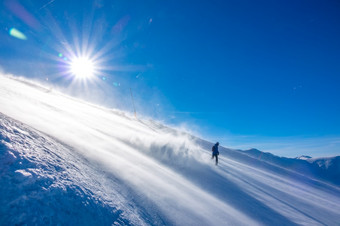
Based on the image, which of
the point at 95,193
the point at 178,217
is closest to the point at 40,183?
the point at 95,193

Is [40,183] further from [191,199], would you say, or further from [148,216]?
[191,199]

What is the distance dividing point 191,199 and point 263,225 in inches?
103

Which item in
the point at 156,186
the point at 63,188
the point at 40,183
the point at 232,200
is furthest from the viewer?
the point at 232,200

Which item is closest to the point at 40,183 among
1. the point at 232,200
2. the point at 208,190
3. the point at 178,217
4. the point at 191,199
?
the point at 178,217

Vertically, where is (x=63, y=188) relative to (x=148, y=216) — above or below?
above

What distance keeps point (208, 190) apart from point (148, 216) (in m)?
4.22

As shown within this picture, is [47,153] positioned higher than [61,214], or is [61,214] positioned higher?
[47,153]

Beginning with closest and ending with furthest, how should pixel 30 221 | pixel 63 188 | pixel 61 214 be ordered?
pixel 30 221
pixel 61 214
pixel 63 188

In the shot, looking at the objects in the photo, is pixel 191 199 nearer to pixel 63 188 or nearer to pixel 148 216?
pixel 148 216

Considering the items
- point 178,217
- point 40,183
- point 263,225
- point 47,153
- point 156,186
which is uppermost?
point 47,153

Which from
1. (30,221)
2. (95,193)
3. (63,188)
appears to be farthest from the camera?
(95,193)

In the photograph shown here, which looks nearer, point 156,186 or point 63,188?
point 63,188

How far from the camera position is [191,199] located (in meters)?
5.06

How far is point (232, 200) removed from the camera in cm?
683
